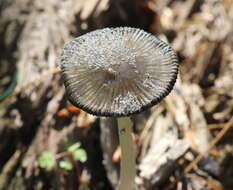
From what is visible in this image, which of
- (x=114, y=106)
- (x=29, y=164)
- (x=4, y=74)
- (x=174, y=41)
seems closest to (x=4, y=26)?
(x=4, y=74)

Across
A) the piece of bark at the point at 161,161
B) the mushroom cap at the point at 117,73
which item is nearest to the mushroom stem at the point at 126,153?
the mushroom cap at the point at 117,73

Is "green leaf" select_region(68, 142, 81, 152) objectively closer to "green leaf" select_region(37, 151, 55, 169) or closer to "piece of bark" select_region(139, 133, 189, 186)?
"green leaf" select_region(37, 151, 55, 169)

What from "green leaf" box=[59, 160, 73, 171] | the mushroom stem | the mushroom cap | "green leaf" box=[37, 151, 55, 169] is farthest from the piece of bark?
the mushroom cap

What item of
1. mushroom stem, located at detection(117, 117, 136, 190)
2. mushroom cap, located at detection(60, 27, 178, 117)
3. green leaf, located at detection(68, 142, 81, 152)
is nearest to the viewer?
mushroom cap, located at detection(60, 27, 178, 117)

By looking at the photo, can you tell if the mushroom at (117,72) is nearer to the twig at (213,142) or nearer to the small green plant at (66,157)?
the small green plant at (66,157)

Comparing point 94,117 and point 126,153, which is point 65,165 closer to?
point 94,117

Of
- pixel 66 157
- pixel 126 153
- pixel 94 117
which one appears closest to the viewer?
pixel 126 153

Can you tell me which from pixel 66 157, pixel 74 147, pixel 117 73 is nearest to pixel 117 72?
pixel 117 73
